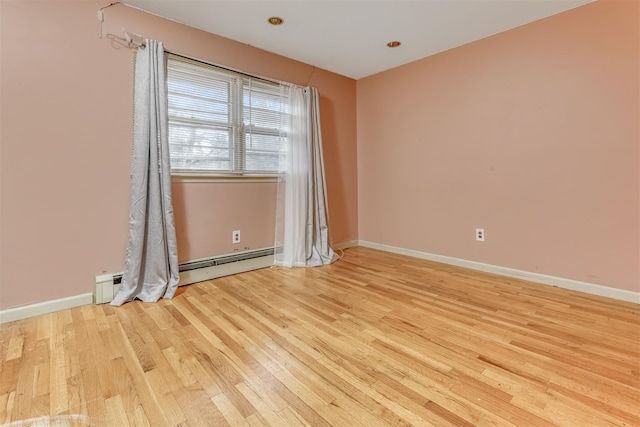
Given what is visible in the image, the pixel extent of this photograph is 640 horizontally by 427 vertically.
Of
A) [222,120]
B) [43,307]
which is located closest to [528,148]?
[222,120]

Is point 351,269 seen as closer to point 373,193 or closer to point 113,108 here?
point 373,193

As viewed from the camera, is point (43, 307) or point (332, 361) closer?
point (332, 361)

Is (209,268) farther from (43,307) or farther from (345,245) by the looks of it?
(345,245)

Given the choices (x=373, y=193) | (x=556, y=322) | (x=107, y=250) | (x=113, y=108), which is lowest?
(x=556, y=322)

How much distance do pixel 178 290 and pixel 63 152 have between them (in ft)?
4.10

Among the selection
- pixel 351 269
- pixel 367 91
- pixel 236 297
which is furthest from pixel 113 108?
pixel 367 91

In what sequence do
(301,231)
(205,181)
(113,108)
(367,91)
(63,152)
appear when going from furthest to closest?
1. (367,91)
2. (301,231)
3. (205,181)
4. (113,108)
5. (63,152)

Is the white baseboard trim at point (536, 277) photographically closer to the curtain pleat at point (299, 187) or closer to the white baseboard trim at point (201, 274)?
the curtain pleat at point (299, 187)

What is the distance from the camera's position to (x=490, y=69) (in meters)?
2.73

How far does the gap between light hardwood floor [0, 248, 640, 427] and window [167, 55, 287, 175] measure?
1.19 metres

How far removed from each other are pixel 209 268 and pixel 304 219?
1.04 m

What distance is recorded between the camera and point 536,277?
101 inches

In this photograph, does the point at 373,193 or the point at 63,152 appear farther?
the point at 373,193

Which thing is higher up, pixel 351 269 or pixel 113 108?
pixel 113 108
